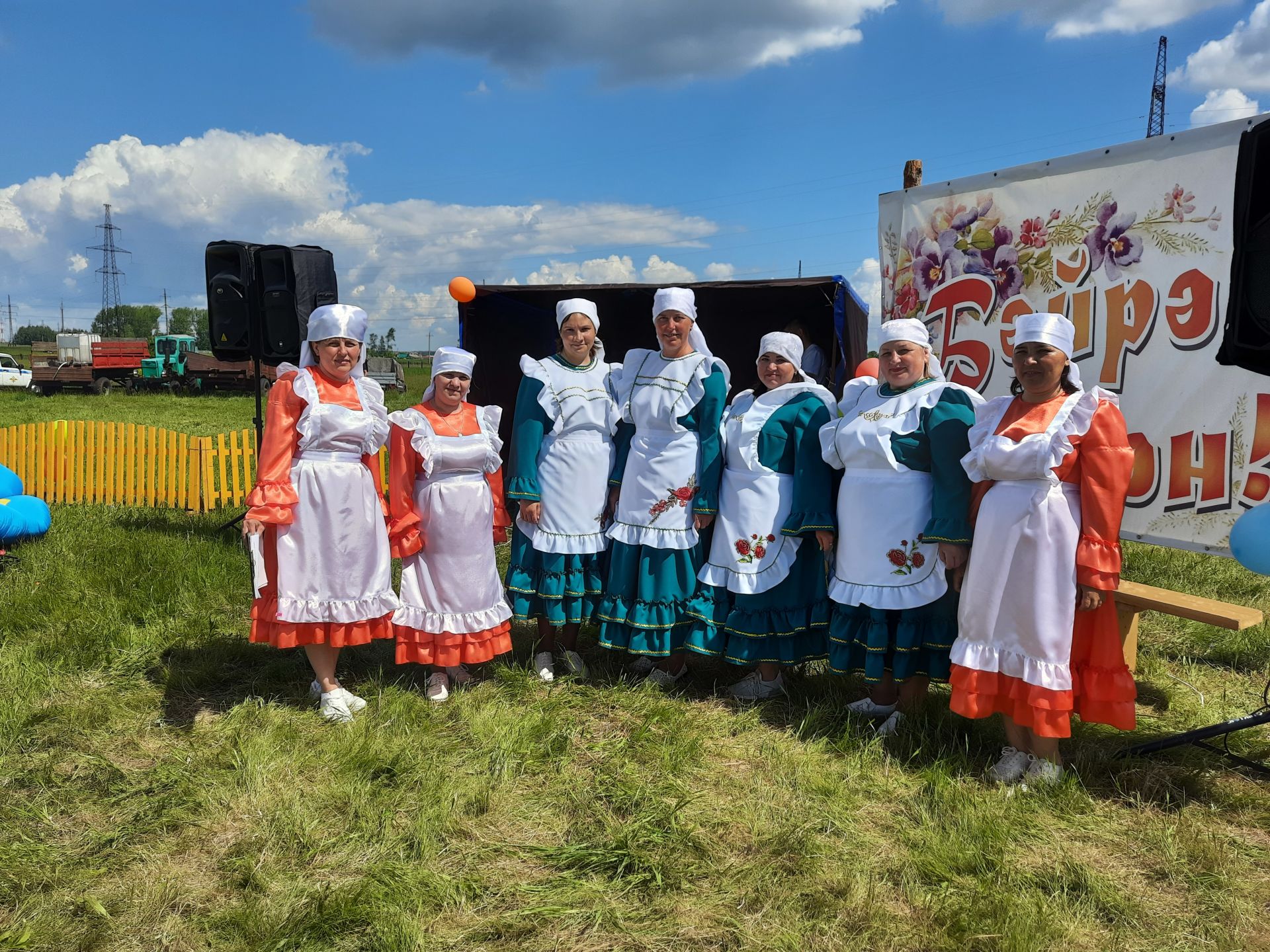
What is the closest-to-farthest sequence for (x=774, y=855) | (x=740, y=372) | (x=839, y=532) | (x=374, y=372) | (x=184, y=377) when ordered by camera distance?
(x=774, y=855), (x=839, y=532), (x=740, y=372), (x=184, y=377), (x=374, y=372)

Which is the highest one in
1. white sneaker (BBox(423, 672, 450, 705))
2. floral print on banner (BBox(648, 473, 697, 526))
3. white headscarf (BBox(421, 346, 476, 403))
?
white headscarf (BBox(421, 346, 476, 403))

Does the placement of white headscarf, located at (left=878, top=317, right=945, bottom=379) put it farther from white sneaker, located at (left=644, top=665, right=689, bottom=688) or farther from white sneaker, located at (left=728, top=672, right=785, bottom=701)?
white sneaker, located at (left=644, top=665, right=689, bottom=688)

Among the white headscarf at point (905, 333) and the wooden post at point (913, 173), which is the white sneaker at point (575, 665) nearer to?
the white headscarf at point (905, 333)

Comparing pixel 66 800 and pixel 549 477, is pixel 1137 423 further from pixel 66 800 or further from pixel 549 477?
pixel 66 800

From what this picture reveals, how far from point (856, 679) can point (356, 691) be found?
7.82 feet

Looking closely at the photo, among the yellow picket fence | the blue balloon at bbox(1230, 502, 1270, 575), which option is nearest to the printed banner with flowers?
the blue balloon at bbox(1230, 502, 1270, 575)

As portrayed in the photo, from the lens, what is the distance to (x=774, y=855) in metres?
2.64

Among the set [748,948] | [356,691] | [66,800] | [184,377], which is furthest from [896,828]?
[184,377]

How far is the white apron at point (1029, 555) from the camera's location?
9.16 ft

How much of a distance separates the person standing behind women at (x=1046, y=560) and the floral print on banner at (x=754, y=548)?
0.90m

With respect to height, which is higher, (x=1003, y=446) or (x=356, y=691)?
(x=1003, y=446)

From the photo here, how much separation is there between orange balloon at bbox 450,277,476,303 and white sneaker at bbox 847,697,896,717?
3452mm

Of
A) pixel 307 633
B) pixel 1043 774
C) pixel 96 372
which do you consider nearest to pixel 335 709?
pixel 307 633

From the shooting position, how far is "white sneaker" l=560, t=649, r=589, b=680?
4105 millimetres
